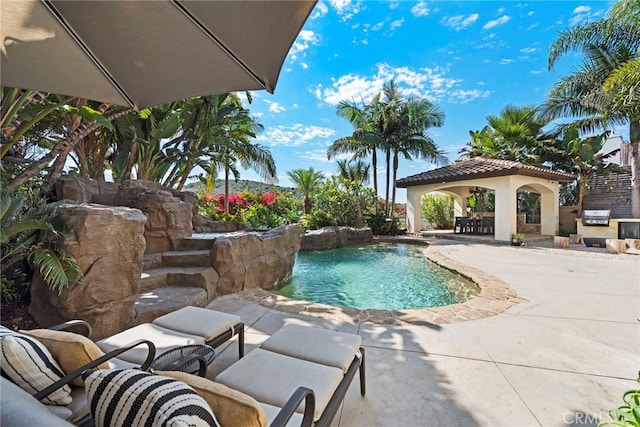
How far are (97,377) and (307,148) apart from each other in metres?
21.4

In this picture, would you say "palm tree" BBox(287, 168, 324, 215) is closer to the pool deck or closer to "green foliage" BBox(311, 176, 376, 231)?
"green foliage" BBox(311, 176, 376, 231)

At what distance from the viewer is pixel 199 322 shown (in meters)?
2.50

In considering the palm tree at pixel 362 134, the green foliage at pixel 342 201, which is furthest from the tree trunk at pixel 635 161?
the green foliage at pixel 342 201

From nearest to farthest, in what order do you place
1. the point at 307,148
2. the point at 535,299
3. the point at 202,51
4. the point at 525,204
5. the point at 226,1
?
the point at 226,1 < the point at 202,51 < the point at 535,299 < the point at 525,204 < the point at 307,148

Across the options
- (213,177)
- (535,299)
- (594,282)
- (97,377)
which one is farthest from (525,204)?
(97,377)

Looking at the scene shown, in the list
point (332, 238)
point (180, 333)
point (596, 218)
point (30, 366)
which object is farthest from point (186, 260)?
point (596, 218)

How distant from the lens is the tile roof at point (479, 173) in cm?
1027

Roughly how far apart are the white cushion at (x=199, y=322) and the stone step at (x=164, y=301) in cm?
101

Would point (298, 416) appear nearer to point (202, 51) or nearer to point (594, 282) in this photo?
point (202, 51)

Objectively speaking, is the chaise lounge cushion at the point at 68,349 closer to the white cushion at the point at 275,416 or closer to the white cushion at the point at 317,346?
the white cushion at the point at 275,416

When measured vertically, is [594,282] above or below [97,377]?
below

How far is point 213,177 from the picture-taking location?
11.9 metres

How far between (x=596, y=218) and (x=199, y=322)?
1381cm

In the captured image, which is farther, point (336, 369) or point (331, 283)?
point (331, 283)
